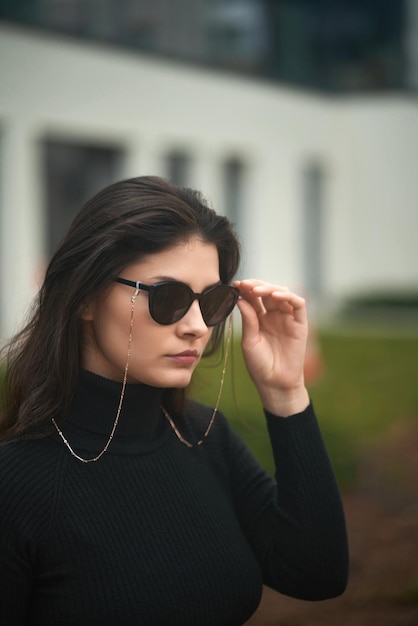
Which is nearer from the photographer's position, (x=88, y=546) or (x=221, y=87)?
(x=88, y=546)

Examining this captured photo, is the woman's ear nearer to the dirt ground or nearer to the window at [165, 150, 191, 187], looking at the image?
the dirt ground

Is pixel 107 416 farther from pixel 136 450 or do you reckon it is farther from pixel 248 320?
pixel 248 320

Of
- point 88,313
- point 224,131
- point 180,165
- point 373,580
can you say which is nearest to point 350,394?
point 373,580

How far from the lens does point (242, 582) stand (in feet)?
6.96

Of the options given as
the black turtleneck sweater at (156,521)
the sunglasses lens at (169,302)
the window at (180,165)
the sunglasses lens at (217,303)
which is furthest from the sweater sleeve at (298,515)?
the window at (180,165)

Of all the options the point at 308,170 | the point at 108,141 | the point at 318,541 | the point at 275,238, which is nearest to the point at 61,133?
the point at 108,141

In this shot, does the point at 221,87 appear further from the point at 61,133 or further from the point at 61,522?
the point at 61,522

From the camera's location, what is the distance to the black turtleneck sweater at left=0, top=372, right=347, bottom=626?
6.17ft

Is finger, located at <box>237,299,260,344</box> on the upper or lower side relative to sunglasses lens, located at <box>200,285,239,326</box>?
lower

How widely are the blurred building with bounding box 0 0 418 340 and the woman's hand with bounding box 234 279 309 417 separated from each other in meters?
10.2

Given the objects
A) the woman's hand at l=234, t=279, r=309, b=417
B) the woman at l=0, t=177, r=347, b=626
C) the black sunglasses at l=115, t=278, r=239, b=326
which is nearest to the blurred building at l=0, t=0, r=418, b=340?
the woman's hand at l=234, t=279, r=309, b=417

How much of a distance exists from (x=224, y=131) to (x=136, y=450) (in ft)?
53.3

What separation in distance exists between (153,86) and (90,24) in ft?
5.35

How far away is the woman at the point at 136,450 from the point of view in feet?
6.21
